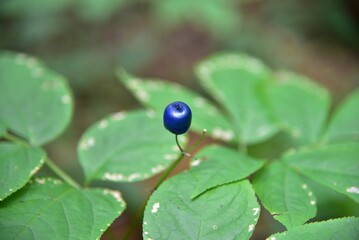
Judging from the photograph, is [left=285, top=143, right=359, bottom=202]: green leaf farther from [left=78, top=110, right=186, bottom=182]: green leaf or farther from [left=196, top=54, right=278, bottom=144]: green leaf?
[left=78, top=110, right=186, bottom=182]: green leaf

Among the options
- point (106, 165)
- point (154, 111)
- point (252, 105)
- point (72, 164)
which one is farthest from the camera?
point (72, 164)

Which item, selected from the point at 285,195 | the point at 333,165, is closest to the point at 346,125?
the point at 333,165

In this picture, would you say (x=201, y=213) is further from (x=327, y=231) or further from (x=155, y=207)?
(x=327, y=231)

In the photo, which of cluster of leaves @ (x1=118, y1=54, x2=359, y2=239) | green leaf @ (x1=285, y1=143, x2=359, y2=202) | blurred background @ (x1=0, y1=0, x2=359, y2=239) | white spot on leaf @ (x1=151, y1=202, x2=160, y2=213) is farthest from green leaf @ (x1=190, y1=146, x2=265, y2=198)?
blurred background @ (x1=0, y1=0, x2=359, y2=239)

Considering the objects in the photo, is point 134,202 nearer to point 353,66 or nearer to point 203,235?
point 203,235

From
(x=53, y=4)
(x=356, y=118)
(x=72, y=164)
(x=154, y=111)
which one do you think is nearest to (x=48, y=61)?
(x=53, y=4)

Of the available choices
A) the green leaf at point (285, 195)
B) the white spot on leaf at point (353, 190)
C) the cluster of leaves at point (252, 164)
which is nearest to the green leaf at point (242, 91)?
the cluster of leaves at point (252, 164)
